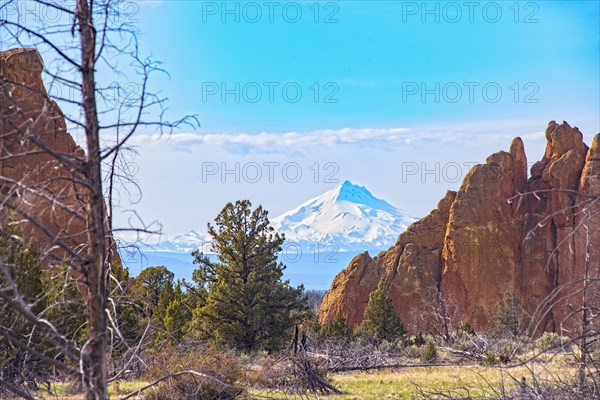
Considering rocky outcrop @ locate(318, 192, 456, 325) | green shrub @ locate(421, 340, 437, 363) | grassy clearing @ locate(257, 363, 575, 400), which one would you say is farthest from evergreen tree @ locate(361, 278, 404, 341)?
rocky outcrop @ locate(318, 192, 456, 325)

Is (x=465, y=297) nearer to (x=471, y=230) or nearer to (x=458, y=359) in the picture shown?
(x=471, y=230)

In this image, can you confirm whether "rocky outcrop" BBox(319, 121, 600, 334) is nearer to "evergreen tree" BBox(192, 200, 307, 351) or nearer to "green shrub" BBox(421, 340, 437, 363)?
"green shrub" BBox(421, 340, 437, 363)

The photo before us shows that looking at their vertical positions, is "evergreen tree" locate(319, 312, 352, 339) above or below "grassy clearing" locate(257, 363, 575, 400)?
below

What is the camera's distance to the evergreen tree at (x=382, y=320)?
3459 cm

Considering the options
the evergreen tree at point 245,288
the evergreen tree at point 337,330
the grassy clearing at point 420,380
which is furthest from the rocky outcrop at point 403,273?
the grassy clearing at point 420,380

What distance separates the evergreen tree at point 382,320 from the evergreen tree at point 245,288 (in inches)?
385

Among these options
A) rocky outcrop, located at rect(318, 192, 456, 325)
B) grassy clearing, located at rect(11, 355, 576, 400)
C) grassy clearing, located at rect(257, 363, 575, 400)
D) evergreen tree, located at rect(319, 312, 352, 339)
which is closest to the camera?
grassy clearing, located at rect(11, 355, 576, 400)

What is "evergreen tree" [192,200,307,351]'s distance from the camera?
2447 centimetres

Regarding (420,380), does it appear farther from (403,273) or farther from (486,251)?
(486,251)

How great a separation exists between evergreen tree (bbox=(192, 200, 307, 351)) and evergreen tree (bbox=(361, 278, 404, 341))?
32.1 ft

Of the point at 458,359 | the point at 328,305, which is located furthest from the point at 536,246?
the point at 458,359

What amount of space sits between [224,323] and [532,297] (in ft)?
135

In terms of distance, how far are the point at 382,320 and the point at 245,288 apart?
12567 millimetres

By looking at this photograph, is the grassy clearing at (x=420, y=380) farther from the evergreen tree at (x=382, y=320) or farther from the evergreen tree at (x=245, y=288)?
the evergreen tree at (x=382, y=320)
